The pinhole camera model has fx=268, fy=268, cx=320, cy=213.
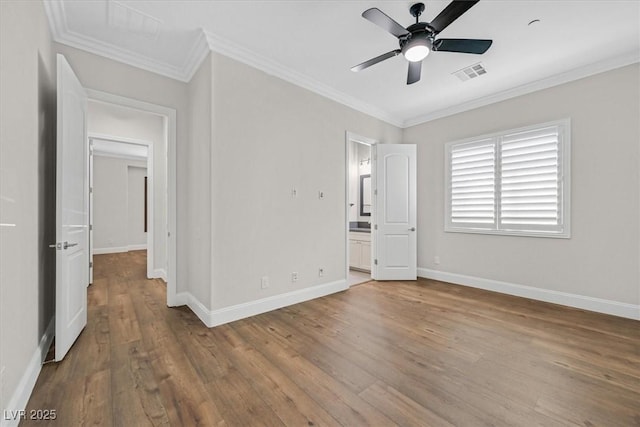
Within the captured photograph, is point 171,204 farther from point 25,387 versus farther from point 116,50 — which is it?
point 25,387

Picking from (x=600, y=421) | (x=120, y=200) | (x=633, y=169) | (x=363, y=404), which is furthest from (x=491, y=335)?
(x=120, y=200)

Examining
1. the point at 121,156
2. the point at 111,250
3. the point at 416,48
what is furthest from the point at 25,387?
the point at 121,156

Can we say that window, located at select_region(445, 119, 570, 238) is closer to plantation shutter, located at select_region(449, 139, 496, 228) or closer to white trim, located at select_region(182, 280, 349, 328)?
plantation shutter, located at select_region(449, 139, 496, 228)

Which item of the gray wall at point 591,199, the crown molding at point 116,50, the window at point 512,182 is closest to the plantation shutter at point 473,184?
the window at point 512,182

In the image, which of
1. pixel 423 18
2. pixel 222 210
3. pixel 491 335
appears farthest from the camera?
pixel 222 210

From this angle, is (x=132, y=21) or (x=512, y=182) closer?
(x=132, y=21)

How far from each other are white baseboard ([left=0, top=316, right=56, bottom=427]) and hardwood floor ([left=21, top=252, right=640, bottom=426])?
0.07 metres

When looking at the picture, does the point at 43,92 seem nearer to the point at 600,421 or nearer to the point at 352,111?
the point at 352,111

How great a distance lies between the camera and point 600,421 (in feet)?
5.08

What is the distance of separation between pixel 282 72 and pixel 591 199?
13.6ft

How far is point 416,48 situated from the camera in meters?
2.30

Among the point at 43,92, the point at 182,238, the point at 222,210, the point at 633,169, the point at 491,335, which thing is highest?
the point at 43,92

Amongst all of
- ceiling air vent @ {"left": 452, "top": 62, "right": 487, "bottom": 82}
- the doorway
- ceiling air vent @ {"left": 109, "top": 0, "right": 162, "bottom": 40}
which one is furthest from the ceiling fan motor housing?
the doorway

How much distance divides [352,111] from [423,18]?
74.3 inches
